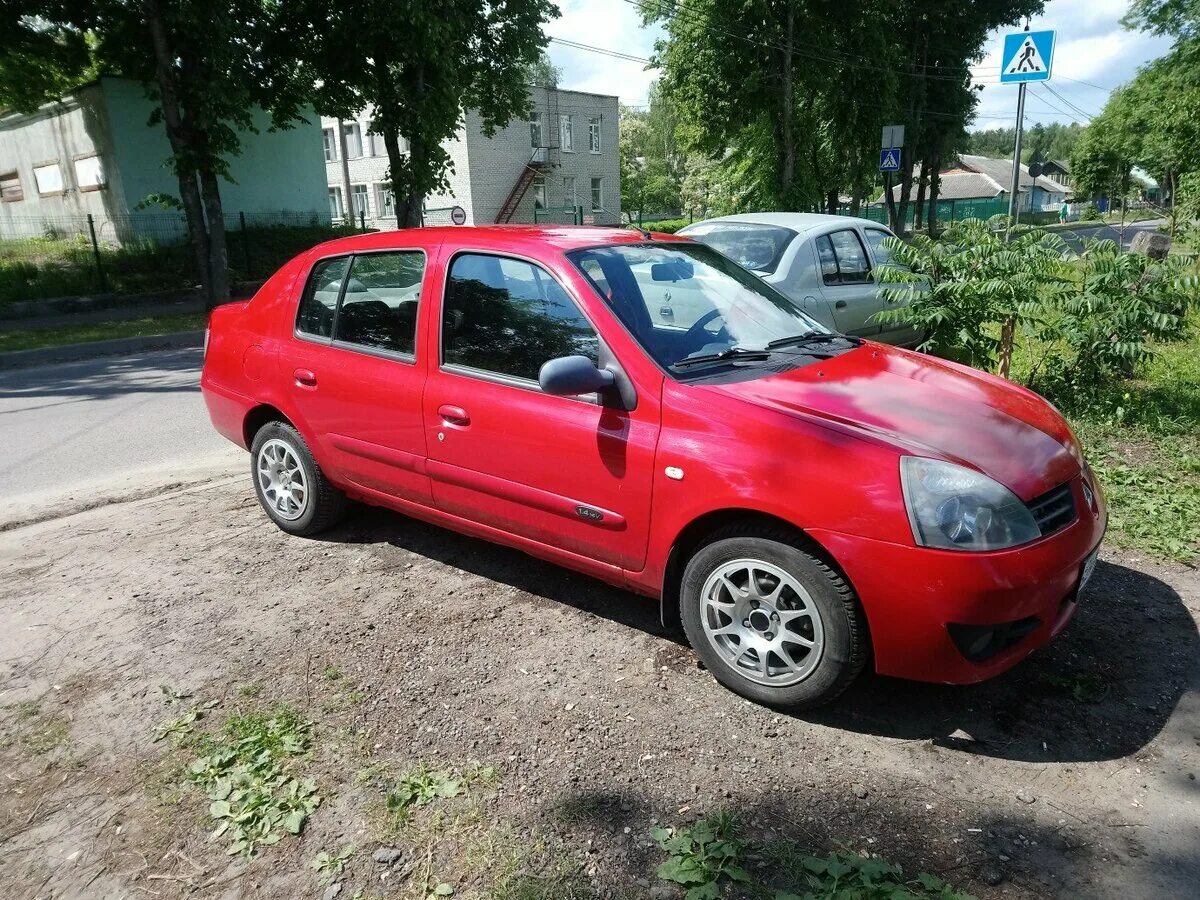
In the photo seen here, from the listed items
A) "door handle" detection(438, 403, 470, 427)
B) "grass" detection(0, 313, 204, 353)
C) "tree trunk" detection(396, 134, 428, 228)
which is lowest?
"grass" detection(0, 313, 204, 353)

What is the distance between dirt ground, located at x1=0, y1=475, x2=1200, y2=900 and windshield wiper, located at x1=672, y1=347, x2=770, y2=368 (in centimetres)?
123

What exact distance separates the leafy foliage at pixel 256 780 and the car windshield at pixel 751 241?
222 inches

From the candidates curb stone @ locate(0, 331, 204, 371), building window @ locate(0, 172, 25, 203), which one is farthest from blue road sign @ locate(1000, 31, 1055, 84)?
building window @ locate(0, 172, 25, 203)

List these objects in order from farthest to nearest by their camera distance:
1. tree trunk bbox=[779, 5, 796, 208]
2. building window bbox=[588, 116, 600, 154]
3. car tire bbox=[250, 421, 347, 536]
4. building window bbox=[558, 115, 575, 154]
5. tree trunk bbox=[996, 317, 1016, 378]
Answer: building window bbox=[588, 116, 600, 154] → building window bbox=[558, 115, 575, 154] → tree trunk bbox=[779, 5, 796, 208] → tree trunk bbox=[996, 317, 1016, 378] → car tire bbox=[250, 421, 347, 536]

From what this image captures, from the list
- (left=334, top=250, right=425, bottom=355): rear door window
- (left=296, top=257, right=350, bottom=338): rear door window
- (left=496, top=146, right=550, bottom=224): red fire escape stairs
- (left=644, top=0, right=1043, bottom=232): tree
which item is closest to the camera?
(left=334, top=250, right=425, bottom=355): rear door window

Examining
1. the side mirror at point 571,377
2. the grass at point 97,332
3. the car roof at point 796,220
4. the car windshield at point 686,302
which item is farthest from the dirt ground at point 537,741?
the grass at point 97,332

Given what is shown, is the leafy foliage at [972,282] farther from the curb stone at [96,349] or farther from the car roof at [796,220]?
the curb stone at [96,349]

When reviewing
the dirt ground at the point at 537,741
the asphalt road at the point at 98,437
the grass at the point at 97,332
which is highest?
the grass at the point at 97,332

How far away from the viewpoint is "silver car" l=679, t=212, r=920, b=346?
742cm

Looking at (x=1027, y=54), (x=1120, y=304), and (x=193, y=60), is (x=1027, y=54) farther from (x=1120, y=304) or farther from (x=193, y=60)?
(x=193, y=60)

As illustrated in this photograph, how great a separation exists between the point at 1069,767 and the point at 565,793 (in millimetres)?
1681

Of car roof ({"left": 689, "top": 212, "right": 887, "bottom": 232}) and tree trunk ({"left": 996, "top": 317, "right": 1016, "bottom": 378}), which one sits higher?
car roof ({"left": 689, "top": 212, "right": 887, "bottom": 232})

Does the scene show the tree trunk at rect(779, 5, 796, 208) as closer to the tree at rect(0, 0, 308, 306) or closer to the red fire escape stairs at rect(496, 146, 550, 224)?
the tree at rect(0, 0, 308, 306)

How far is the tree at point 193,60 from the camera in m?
15.6
